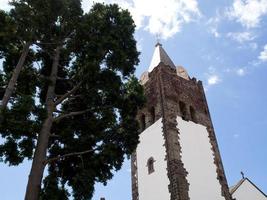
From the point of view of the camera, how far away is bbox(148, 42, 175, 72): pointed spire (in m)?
28.0

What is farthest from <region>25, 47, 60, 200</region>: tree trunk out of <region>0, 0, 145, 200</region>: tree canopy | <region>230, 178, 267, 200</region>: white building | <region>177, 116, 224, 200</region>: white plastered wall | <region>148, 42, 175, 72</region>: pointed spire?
<region>230, 178, 267, 200</region>: white building

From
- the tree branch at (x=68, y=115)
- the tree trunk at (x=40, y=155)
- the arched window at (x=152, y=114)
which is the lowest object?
the tree trunk at (x=40, y=155)

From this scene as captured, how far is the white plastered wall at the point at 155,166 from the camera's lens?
19.4 m

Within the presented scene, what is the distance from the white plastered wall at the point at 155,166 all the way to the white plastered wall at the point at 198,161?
3.85 ft

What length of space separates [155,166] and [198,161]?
249cm

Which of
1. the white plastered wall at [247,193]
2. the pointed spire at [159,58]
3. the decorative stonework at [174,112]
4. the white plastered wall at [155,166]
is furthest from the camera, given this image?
the pointed spire at [159,58]

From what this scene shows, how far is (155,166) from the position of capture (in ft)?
67.1

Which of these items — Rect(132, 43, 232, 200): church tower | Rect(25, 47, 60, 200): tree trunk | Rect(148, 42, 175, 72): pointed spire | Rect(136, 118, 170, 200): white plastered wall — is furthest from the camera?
Rect(148, 42, 175, 72): pointed spire

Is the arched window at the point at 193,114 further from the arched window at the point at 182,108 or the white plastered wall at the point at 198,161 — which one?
the white plastered wall at the point at 198,161

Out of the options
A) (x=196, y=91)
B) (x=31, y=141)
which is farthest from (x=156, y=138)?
(x=31, y=141)

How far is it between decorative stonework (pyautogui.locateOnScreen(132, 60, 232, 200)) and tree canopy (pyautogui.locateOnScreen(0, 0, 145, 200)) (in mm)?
7165

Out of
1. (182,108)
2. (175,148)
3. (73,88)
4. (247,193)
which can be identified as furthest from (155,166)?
(73,88)

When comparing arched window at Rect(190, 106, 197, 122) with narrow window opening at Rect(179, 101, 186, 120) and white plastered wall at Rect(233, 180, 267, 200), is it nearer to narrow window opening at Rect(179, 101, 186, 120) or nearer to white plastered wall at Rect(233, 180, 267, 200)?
narrow window opening at Rect(179, 101, 186, 120)

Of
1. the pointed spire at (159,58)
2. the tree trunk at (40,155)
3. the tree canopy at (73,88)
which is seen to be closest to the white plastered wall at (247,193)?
the pointed spire at (159,58)
